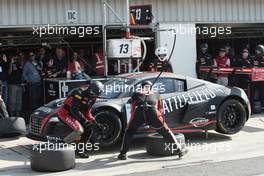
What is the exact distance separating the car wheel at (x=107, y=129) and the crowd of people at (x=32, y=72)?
13.1 ft

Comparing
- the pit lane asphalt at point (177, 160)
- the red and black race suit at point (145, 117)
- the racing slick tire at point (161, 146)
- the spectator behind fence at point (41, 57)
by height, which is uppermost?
the spectator behind fence at point (41, 57)

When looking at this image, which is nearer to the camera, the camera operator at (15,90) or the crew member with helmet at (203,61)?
the camera operator at (15,90)

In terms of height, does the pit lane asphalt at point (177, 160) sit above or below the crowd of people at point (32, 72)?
below

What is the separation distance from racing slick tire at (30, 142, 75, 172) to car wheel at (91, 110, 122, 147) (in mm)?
1183

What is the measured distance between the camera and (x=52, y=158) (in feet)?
29.0

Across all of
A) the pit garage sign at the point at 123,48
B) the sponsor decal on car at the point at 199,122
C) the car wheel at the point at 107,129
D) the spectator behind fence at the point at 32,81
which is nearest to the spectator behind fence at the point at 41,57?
the spectator behind fence at the point at 32,81

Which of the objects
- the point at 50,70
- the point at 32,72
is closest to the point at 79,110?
the point at 32,72

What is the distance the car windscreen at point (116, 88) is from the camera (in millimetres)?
10734

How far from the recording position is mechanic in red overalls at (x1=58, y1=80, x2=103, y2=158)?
9.56 meters

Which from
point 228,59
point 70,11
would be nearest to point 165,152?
point 70,11

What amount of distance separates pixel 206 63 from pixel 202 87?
484cm

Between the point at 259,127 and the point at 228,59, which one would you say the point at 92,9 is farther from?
the point at 259,127

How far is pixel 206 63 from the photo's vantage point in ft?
52.5

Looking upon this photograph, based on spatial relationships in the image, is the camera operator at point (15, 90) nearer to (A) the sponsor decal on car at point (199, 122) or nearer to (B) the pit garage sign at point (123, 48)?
(B) the pit garage sign at point (123, 48)
